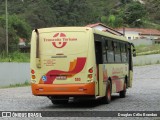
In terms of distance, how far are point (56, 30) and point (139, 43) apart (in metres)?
81.7

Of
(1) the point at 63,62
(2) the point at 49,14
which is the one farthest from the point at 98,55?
(2) the point at 49,14

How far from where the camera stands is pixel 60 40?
55.1ft

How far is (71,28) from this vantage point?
16922 mm

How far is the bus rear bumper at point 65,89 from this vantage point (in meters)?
16.4

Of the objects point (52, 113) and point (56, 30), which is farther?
point (56, 30)

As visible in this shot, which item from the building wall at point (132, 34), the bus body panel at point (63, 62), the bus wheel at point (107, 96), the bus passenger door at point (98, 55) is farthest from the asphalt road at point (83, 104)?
the building wall at point (132, 34)

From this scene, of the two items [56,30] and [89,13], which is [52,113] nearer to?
[56,30]

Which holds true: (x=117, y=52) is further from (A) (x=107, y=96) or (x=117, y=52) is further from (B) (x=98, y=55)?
(B) (x=98, y=55)

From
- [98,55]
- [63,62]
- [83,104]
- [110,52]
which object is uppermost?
[110,52]

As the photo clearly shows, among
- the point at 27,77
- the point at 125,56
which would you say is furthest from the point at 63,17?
the point at 125,56

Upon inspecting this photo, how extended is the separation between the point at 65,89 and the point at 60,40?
5.98ft

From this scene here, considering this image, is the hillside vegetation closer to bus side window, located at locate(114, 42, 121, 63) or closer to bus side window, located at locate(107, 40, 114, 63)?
bus side window, located at locate(114, 42, 121, 63)

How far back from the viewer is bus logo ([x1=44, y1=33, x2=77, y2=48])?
659 inches

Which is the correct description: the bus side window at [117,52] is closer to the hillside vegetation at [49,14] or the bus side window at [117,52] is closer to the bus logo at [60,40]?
the bus logo at [60,40]
